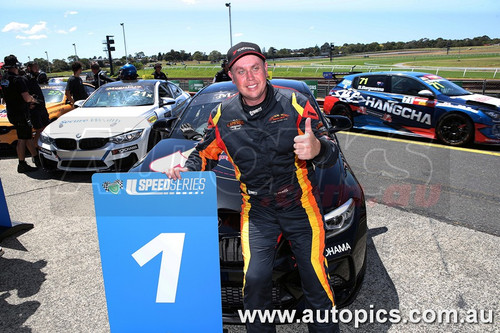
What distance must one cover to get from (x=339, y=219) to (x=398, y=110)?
629cm

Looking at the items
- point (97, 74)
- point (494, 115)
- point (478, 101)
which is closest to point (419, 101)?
point (478, 101)

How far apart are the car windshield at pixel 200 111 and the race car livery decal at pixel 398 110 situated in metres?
5.23

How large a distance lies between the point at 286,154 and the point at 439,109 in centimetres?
654

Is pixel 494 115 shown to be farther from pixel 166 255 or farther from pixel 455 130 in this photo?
pixel 166 255

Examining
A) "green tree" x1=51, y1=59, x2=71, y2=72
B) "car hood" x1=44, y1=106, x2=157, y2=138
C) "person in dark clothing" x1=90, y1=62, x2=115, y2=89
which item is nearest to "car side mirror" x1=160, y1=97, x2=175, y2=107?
"car hood" x1=44, y1=106, x2=157, y2=138

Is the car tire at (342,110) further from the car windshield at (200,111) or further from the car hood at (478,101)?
the car windshield at (200,111)

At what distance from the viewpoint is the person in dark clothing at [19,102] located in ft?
20.3

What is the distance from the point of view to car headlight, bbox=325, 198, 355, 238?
2375 millimetres

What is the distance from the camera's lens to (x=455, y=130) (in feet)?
23.9

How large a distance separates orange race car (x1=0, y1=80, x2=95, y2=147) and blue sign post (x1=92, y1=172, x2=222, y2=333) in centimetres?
675

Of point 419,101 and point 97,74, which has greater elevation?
point 97,74

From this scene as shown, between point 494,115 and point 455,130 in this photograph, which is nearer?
point 494,115

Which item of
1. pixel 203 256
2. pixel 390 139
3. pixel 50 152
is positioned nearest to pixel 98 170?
pixel 50 152

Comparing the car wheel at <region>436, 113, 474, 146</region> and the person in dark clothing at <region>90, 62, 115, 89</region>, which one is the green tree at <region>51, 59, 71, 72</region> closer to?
the person in dark clothing at <region>90, 62, 115, 89</region>
